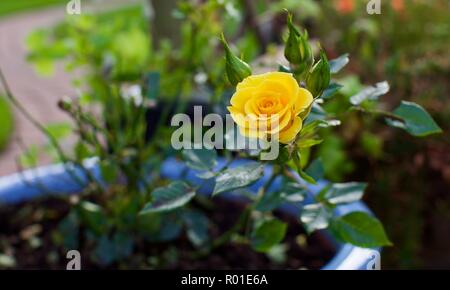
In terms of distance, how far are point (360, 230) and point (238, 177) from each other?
0.72 feet

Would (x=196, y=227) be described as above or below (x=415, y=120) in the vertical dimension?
below

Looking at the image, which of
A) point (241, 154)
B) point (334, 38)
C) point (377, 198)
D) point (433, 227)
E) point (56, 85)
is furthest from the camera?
point (56, 85)

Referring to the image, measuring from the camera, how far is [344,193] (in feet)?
3.21

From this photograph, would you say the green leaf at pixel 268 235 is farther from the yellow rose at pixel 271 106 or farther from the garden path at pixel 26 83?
the garden path at pixel 26 83

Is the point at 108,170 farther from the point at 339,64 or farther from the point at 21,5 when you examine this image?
the point at 21,5

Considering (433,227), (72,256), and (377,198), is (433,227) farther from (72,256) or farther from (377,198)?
(72,256)

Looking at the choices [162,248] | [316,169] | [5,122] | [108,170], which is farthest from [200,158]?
[5,122]

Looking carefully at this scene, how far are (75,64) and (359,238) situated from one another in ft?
2.42

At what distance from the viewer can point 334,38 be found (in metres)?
2.28

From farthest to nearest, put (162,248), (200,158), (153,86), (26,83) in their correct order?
(26,83)
(162,248)
(153,86)
(200,158)

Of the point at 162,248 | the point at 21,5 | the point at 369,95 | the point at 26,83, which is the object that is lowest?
the point at 26,83

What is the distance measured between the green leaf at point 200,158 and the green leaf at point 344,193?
0.16m
